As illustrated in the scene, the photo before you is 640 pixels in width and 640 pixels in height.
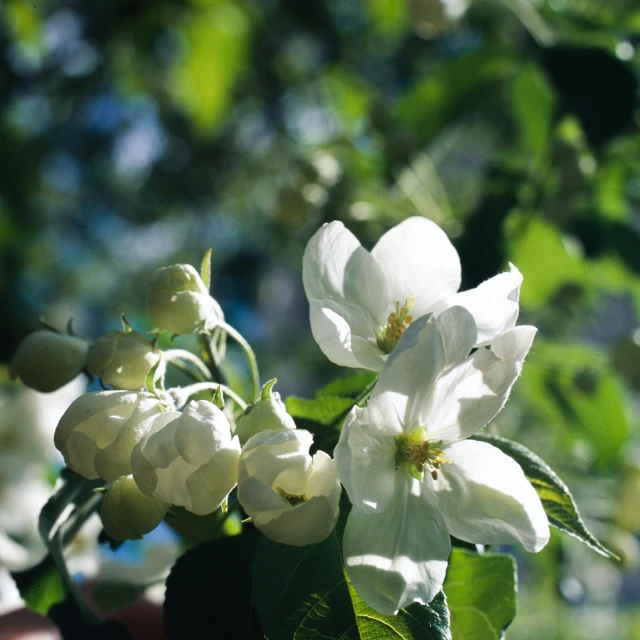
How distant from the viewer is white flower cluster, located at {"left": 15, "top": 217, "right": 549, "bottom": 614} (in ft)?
1.72

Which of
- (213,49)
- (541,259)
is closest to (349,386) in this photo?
(541,259)

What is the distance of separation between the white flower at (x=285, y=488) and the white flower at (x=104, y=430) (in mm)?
88

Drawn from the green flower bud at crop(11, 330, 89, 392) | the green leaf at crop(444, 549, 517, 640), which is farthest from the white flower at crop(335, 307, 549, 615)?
the green flower bud at crop(11, 330, 89, 392)

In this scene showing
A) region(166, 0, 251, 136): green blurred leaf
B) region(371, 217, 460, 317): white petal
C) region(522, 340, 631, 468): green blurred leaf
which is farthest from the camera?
region(166, 0, 251, 136): green blurred leaf

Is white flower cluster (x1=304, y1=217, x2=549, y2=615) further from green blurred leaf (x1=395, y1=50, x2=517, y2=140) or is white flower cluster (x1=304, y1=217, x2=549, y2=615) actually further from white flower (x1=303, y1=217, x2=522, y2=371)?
green blurred leaf (x1=395, y1=50, x2=517, y2=140)

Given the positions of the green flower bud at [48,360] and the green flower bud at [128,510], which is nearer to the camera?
the green flower bud at [128,510]

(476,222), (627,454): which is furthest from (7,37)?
(627,454)

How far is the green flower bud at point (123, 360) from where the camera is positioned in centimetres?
61

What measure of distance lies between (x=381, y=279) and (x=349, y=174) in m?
0.85

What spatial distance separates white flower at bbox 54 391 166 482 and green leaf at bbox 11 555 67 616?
0.26 m

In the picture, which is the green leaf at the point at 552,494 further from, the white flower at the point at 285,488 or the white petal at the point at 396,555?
the white flower at the point at 285,488

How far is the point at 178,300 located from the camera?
63 cm

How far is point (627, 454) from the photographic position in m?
1.52

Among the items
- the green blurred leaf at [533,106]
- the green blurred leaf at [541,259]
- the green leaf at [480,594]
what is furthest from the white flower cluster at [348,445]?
the green blurred leaf at [533,106]
